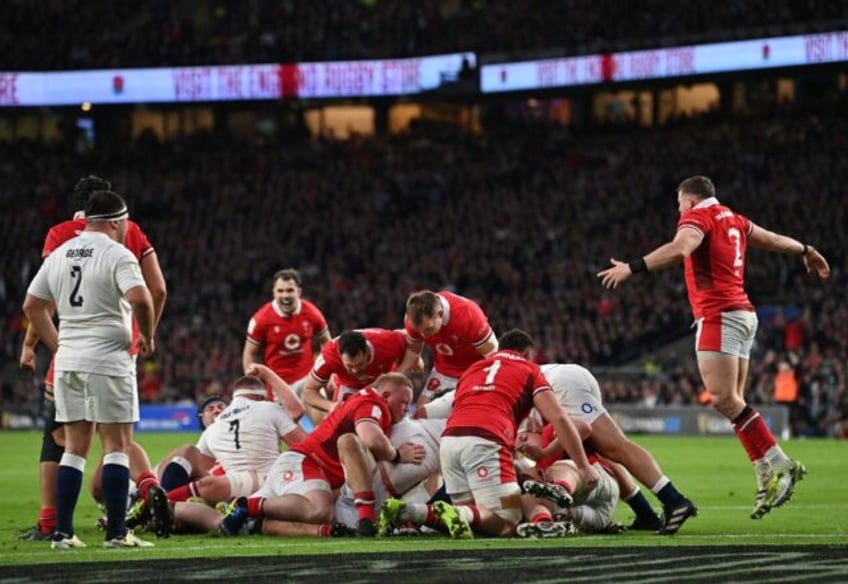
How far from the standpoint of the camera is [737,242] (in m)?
12.5

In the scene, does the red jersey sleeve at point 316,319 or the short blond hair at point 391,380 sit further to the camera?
the red jersey sleeve at point 316,319

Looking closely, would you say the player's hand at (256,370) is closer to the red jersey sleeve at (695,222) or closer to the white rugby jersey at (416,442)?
the white rugby jersey at (416,442)

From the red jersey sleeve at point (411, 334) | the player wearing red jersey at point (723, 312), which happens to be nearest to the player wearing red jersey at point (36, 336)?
the red jersey sleeve at point (411, 334)

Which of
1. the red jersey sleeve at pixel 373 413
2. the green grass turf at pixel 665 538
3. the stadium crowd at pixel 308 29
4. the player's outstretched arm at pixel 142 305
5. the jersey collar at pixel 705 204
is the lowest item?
the green grass turf at pixel 665 538

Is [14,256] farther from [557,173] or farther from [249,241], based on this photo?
[557,173]

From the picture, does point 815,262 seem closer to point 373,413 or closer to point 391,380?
point 391,380

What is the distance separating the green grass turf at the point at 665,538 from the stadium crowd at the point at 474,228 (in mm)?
12644

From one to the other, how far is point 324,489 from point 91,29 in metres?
40.0

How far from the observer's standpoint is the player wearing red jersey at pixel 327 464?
458 inches

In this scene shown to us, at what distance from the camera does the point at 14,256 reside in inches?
1722

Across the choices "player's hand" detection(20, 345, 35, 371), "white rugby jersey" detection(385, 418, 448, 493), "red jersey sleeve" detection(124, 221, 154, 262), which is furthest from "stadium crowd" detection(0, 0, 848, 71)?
"player's hand" detection(20, 345, 35, 371)

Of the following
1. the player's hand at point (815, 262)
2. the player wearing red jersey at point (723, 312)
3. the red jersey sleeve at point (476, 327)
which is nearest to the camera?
the player wearing red jersey at point (723, 312)

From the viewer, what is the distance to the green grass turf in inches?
398

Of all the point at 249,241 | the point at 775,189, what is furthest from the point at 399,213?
the point at 775,189
